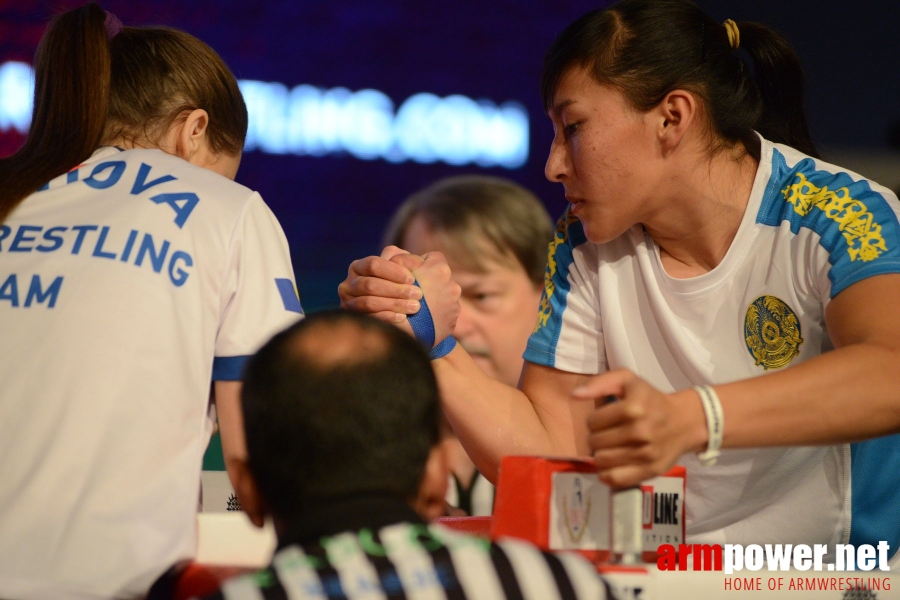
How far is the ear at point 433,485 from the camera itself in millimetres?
848

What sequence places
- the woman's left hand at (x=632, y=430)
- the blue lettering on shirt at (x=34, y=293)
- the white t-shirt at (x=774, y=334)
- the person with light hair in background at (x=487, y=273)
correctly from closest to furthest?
the woman's left hand at (x=632, y=430) → the blue lettering on shirt at (x=34, y=293) → the white t-shirt at (x=774, y=334) → the person with light hair in background at (x=487, y=273)

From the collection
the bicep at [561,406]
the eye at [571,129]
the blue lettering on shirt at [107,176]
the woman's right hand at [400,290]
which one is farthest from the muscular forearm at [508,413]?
the blue lettering on shirt at [107,176]

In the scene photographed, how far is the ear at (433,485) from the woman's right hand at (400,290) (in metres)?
0.65

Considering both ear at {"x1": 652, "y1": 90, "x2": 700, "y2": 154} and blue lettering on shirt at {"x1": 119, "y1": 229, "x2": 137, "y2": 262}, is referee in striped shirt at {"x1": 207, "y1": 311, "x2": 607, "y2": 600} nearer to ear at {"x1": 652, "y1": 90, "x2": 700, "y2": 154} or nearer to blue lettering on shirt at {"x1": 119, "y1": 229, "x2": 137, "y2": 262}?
blue lettering on shirt at {"x1": 119, "y1": 229, "x2": 137, "y2": 262}

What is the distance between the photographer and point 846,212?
1.43 meters

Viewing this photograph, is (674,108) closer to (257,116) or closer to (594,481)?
(594,481)

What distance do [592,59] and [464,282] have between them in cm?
96

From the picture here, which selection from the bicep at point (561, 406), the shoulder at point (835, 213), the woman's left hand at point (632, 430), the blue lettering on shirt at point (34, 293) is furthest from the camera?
the bicep at point (561, 406)

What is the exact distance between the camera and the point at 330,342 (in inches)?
32.5

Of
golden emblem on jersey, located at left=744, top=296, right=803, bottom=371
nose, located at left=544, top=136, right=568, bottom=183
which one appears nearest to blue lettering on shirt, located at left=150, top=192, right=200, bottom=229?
nose, located at left=544, top=136, right=568, bottom=183

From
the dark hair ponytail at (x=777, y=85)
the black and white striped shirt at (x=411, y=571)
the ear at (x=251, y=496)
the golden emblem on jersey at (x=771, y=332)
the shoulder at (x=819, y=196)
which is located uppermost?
the dark hair ponytail at (x=777, y=85)

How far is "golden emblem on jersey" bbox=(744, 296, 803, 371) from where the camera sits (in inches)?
59.7

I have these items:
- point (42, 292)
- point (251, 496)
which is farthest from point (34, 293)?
point (251, 496)

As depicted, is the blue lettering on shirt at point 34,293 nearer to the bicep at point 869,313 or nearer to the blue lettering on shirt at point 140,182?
the blue lettering on shirt at point 140,182
